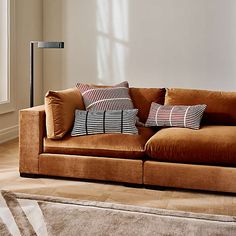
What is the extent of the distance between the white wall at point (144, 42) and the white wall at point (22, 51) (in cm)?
20

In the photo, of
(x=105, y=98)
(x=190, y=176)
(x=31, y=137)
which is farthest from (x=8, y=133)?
(x=190, y=176)

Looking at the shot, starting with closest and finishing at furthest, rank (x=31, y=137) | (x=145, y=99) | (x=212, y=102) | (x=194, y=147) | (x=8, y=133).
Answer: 1. (x=194, y=147)
2. (x=31, y=137)
3. (x=212, y=102)
4. (x=145, y=99)
5. (x=8, y=133)

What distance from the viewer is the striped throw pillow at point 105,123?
3404 millimetres

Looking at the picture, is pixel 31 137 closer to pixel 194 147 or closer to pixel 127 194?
pixel 127 194

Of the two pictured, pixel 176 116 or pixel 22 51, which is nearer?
pixel 176 116

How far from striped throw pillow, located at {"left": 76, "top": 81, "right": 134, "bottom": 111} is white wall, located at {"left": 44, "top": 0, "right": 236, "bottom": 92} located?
184cm

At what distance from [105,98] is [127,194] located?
98 centimetres

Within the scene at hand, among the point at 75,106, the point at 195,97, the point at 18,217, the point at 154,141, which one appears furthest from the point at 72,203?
the point at 195,97

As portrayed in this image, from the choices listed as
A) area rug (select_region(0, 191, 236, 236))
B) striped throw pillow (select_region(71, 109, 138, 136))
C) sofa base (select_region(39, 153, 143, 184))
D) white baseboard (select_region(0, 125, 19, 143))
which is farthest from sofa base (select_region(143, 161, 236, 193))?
white baseboard (select_region(0, 125, 19, 143))

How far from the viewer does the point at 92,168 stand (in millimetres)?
3342

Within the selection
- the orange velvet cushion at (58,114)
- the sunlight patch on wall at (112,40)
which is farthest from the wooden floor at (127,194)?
the sunlight patch on wall at (112,40)

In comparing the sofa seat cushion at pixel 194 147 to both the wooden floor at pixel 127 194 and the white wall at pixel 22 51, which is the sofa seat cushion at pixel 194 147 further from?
the white wall at pixel 22 51

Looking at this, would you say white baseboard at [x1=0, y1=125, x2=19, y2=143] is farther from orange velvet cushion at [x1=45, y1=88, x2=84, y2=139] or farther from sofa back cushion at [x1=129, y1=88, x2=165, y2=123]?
sofa back cushion at [x1=129, y1=88, x2=165, y2=123]

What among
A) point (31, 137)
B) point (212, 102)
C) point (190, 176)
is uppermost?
point (212, 102)
